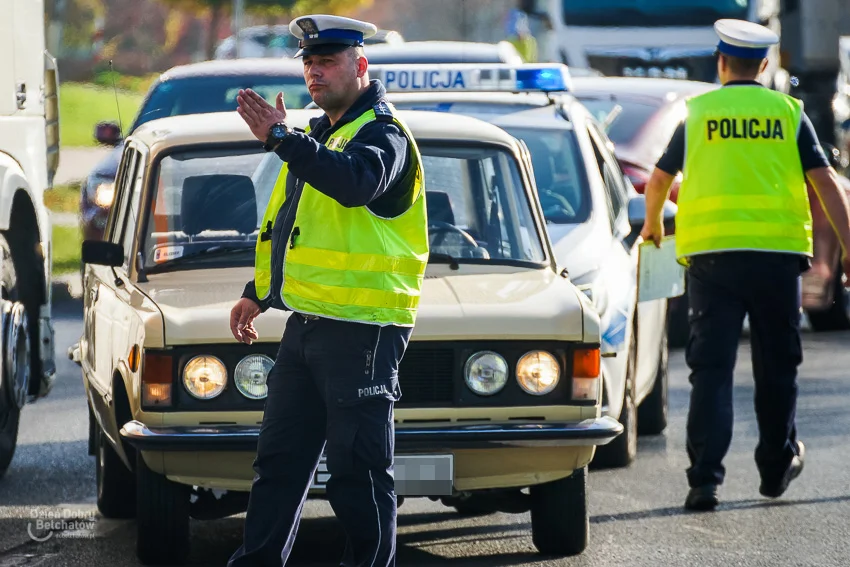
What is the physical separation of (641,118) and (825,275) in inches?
72.8

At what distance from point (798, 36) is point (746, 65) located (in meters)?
12.9

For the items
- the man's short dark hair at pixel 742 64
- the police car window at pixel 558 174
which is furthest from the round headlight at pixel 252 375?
the police car window at pixel 558 174

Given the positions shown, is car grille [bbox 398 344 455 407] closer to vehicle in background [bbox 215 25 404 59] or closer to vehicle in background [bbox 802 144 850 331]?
vehicle in background [bbox 802 144 850 331]

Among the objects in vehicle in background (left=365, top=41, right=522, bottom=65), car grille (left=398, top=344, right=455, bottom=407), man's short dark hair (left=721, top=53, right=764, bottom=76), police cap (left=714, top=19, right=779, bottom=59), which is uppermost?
vehicle in background (left=365, top=41, right=522, bottom=65)

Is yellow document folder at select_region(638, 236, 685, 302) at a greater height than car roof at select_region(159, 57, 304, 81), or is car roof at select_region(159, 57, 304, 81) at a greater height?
car roof at select_region(159, 57, 304, 81)

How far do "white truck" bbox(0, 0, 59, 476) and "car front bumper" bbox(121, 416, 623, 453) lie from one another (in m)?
2.18

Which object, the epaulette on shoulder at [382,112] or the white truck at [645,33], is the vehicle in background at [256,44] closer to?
→ the white truck at [645,33]

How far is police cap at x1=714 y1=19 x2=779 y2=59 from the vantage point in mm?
7219

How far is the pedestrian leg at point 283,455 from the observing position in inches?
206

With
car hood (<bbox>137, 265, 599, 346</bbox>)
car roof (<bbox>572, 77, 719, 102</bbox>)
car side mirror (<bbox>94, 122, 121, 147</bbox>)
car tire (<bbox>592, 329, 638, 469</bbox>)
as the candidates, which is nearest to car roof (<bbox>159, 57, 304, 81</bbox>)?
car side mirror (<bbox>94, 122, 121, 147</bbox>)

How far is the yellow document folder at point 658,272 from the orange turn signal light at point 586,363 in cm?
177

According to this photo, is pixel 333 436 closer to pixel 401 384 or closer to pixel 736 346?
pixel 401 384

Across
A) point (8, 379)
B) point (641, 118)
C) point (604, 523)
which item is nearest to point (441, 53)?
point (641, 118)

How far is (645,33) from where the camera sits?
22.6 m
